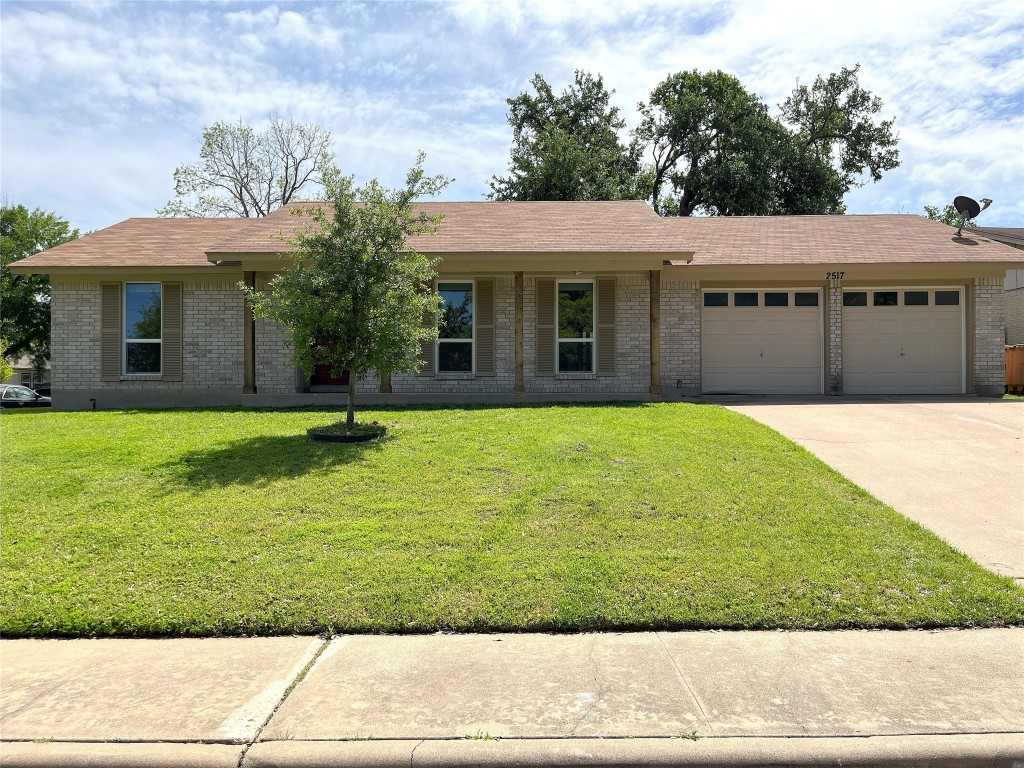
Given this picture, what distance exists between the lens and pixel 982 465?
26.2 feet

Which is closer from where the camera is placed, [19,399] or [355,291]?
[355,291]

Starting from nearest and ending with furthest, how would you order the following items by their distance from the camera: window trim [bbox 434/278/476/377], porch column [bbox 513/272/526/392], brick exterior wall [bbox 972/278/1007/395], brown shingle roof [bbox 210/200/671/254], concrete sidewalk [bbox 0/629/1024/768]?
concrete sidewalk [bbox 0/629/1024/768], brown shingle roof [bbox 210/200/671/254], porch column [bbox 513/272/526/392], window trim [bbox 434/278/476/377], brick exterior wall [bbox 972/278/1007/395]

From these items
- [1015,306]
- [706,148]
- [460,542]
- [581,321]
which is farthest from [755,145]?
[460,542]

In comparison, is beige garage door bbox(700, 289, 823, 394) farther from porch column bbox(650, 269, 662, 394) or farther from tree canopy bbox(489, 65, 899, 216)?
tree canopy bbox(489, 65, 899, 216)

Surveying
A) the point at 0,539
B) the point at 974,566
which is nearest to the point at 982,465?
the point at 974,566

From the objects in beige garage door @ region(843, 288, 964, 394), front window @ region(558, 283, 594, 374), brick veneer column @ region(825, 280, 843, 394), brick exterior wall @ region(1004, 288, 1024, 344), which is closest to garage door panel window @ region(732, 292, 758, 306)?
brick veneer column @ region(825, 280, 843, 394)

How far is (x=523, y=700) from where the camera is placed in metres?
3.45

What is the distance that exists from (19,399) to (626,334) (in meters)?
22.1

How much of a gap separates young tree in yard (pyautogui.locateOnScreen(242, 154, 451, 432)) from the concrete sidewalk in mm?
5062

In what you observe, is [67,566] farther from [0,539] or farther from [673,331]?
[673,331]

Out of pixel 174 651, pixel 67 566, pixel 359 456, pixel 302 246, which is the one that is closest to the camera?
pixel 174 651

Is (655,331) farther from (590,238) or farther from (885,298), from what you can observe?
(885,298)

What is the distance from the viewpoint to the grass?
4.47 m

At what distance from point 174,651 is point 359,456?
3.92 metres
